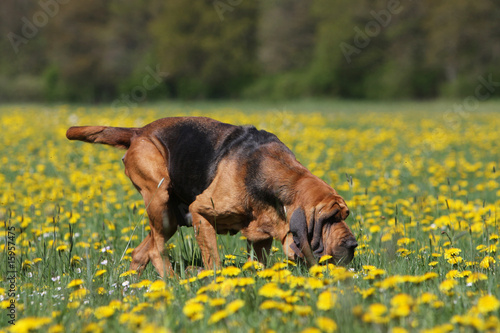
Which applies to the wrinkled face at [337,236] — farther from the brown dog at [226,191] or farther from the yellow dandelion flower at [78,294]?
the yellow dandelion flower at [78,294]

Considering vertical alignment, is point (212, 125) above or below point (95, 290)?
above

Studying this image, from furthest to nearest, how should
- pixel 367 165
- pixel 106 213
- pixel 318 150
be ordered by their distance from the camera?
pixel 318 150 < pixel 367 165 < pixel 106 213

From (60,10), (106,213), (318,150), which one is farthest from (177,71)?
(106,213)

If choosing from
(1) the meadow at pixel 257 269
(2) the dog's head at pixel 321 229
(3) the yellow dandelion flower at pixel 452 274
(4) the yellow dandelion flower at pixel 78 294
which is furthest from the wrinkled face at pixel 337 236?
(4) the yellow dandelion flower at pixel 78 294

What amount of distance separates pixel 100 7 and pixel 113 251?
4590cm

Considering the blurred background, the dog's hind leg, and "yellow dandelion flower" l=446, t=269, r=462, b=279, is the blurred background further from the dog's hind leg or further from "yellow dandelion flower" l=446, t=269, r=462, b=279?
"yellow dandelion flower" l=446, t=269, r=462, b=279

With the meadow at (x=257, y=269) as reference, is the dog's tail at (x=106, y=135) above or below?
above

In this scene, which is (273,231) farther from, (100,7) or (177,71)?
(100,7)

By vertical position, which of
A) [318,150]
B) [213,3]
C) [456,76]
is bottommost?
[318,150]

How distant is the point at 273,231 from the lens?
12.0 feet

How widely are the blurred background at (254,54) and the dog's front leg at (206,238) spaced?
37.2 m

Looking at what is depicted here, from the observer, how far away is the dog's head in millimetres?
3250

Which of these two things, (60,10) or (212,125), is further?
(60,10)

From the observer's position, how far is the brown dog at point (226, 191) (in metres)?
3.34
